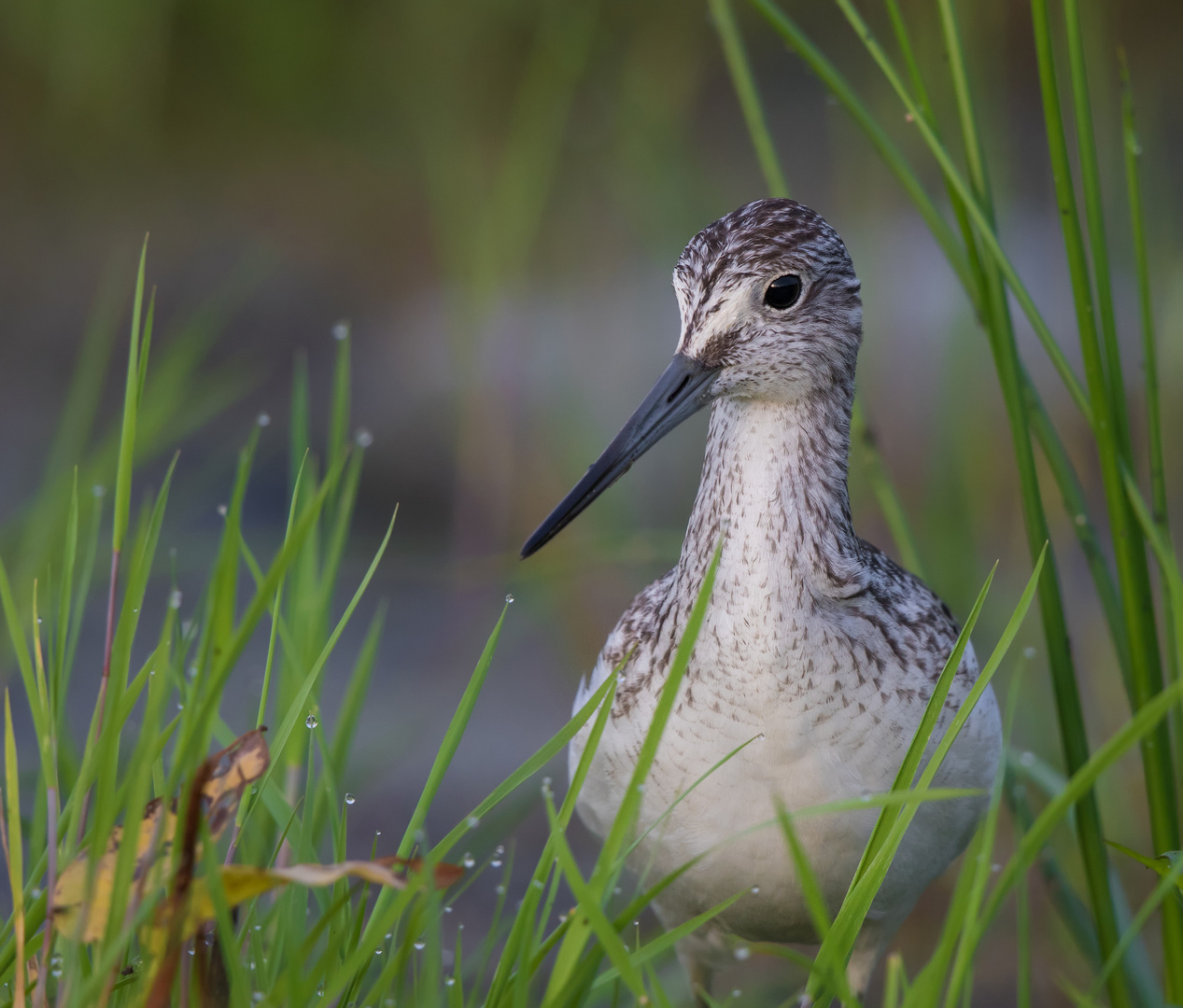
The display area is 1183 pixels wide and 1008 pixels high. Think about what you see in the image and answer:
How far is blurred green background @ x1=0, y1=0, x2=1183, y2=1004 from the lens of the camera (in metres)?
2.79

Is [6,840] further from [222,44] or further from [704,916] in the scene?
[222,44]

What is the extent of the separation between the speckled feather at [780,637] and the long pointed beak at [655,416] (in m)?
0.02

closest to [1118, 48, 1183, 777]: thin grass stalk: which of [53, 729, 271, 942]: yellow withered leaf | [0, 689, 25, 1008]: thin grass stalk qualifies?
[53, 729, 271, 942]: yellow withered leaf

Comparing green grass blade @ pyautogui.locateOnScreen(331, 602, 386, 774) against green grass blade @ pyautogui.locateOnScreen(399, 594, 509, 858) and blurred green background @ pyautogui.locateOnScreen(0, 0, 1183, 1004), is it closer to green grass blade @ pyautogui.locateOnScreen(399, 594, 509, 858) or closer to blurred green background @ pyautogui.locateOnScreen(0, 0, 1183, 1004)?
green grass blade @ pyautogui.locateOnScreen(399, 594, 509, 858)

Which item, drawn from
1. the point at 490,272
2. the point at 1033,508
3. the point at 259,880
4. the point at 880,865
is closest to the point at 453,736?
the point at 259,880

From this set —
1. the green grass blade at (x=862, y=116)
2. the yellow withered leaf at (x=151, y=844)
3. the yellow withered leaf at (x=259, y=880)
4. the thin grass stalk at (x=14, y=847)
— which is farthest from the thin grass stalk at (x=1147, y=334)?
the thin grass stalk at (x=14, y=847)

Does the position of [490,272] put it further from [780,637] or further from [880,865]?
[880,865]

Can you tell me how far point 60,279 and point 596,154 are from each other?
249cm

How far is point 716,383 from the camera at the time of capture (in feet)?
5.16

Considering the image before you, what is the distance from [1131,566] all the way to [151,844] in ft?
3.75

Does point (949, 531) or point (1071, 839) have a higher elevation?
point (949, 531)

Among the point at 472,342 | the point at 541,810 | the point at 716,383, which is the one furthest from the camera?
the point at 541,810

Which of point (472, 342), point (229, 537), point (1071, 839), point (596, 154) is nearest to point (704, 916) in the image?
point (229, 537)

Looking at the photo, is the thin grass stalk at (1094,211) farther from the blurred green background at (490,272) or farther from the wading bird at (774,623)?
the blurred green background at (490,272)
